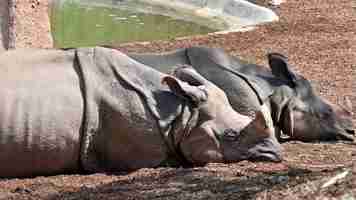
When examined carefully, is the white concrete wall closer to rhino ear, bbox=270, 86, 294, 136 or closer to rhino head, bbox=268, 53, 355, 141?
rhino head, bbox=268, 53, 355, 141

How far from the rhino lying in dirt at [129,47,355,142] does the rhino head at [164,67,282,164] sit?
0.32 m

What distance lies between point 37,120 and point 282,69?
6.90ft

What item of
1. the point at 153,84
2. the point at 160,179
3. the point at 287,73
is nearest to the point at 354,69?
the point at 287,73

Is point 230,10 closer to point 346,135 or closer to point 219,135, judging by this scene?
point 346,135

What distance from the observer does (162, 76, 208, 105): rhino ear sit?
6219mm

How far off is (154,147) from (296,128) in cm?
140

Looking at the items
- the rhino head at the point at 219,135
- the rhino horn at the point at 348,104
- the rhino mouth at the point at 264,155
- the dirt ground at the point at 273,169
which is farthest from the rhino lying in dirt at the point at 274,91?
the rhino horn at the point at 348,104

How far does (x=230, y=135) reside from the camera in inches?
249

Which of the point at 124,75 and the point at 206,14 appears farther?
the point at 206,14

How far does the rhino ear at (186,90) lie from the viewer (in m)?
6.22

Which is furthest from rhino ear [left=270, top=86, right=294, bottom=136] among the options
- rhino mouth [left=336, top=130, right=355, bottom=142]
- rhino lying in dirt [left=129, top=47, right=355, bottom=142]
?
rhino mouth [left=336, top=130, right=355, bottom=142]

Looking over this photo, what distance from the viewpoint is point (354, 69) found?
9820 millimetres

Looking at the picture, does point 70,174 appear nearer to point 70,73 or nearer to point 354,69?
point 70,73

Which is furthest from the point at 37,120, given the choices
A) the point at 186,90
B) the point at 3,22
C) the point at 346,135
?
the point at 3,22
